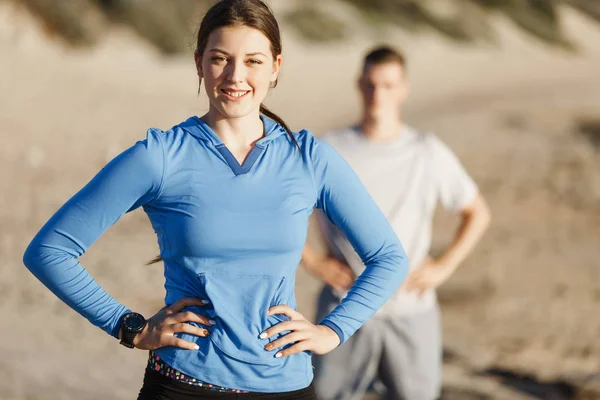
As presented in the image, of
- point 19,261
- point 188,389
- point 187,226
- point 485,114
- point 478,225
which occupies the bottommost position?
point 188,389

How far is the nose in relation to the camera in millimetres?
2293

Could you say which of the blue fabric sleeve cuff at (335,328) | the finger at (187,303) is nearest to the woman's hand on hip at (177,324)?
the finger at (187,303)

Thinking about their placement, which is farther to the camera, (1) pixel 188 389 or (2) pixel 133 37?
(2) pixel 133 37

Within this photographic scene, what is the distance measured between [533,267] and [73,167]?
21.8 ft

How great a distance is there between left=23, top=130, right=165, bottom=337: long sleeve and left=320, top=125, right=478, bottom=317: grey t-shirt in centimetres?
187

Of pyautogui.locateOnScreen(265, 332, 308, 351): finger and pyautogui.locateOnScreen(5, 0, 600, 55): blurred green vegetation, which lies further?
pyautogui.locateOnScreen(5, 0, 600, 55): blurred green vegetation

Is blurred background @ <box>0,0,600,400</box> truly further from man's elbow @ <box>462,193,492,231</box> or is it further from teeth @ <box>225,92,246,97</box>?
man's elbow @ <box>462,193,492,231</box>

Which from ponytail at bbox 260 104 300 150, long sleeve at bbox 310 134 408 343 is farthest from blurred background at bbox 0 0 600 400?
long sleeve at bbox 310 134 408 343

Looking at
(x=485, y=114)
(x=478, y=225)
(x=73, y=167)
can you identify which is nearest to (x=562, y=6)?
(x=485, y=114)

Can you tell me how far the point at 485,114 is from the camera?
20.0 metres

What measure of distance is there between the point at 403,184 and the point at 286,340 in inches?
73.6

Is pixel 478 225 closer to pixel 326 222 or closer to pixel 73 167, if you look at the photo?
pixel 326 222

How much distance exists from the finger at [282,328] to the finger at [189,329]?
13 centimetres

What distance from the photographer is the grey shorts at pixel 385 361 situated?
13.3ft
